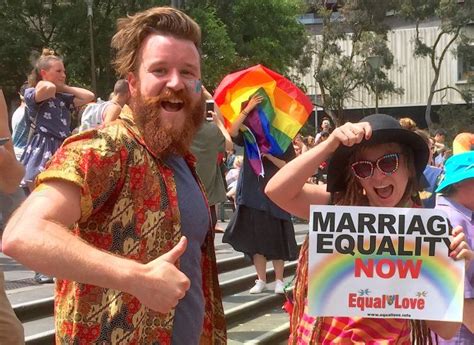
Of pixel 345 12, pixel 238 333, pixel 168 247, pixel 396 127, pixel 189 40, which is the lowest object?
pixel 238 333

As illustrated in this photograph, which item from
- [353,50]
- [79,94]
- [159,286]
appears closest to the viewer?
[159,286]

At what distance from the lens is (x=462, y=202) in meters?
3.57

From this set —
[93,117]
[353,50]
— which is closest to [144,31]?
[93,117]

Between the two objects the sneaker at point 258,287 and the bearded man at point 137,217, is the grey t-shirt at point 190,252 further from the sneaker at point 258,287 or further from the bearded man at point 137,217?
the sneaker at point 258,287

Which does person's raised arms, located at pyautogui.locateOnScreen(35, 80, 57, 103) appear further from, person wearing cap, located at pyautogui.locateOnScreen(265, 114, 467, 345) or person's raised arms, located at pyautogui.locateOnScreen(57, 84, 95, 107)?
person wearing cap, located at pyautogui.locateOnScreen(265, 114, 467, 345)

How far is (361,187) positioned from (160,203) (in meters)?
0.98

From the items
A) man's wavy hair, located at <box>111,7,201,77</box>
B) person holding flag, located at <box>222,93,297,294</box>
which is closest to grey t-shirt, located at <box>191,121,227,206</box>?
person holding flag, located at <box>222,93,297,294</box>

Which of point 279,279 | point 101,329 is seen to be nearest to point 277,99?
point 279,279

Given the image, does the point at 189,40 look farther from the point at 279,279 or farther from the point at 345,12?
the point at 345,12

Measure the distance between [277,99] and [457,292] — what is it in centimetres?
430

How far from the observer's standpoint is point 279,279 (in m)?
7.88

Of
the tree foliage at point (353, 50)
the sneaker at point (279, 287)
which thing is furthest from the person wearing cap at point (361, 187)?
the tree foliage at point (353, 50)

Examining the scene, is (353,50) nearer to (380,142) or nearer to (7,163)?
(7,163)

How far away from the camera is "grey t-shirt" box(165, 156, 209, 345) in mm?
2314
